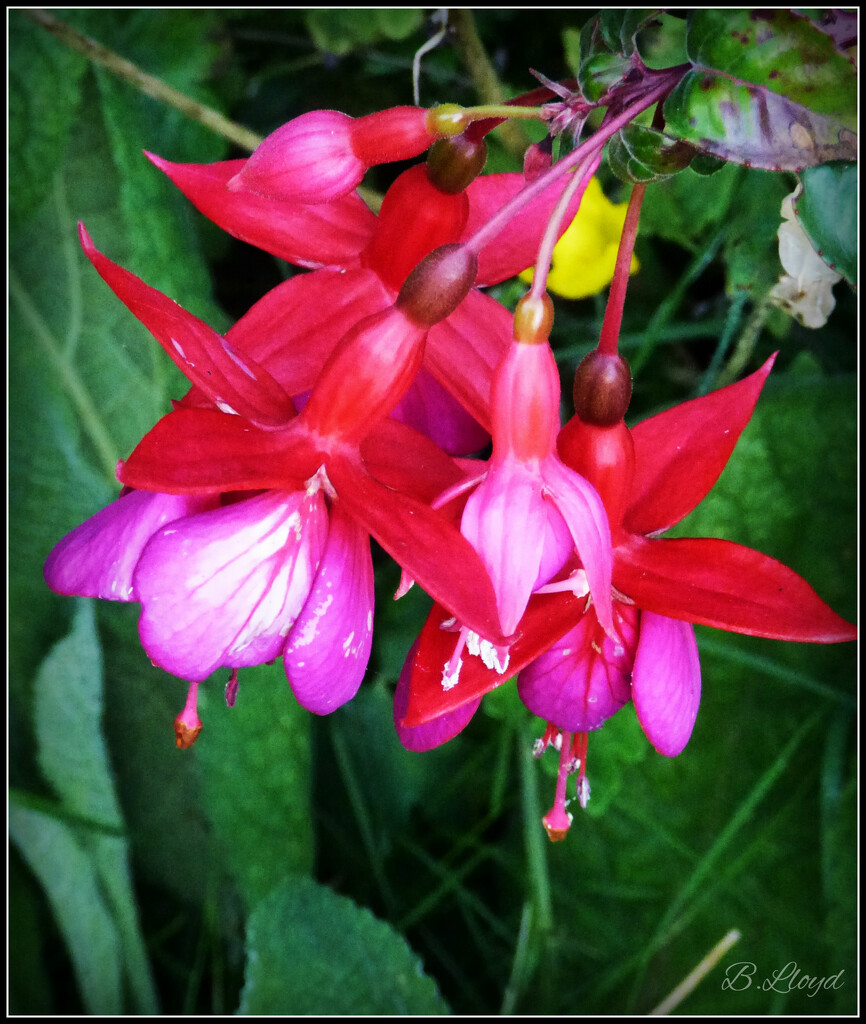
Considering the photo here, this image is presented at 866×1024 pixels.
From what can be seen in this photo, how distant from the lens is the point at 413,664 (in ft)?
1.26

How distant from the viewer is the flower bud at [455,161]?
373mm

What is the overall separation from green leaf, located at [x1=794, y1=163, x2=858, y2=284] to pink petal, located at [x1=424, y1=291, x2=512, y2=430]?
0.14 metres

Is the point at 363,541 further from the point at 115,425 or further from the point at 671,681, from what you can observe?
the point at 115,425

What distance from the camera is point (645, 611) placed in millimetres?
404

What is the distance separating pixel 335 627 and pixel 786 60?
0.31 metres

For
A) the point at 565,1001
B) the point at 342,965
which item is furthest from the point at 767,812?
the point at 342,965

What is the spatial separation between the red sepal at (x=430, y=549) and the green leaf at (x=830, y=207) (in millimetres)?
205

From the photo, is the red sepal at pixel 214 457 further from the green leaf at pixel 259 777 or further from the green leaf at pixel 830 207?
the green leaf at pixel 259 777

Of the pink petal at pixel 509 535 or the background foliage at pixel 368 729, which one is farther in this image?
the background foliage at pixel 368 729

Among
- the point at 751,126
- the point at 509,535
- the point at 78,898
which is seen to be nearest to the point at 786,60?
the point at 751,126

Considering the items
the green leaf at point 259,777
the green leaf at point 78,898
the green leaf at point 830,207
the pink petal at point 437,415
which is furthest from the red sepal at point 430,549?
the green leaf at point 78,898

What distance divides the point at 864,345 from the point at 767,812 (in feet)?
1.31

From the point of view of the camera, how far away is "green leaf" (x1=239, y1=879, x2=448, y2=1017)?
69 cm

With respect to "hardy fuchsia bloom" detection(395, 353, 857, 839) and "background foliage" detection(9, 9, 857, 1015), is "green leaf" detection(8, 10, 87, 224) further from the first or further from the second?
"hardy fuchsia bloom" detection(395, 353, 857, 839)
